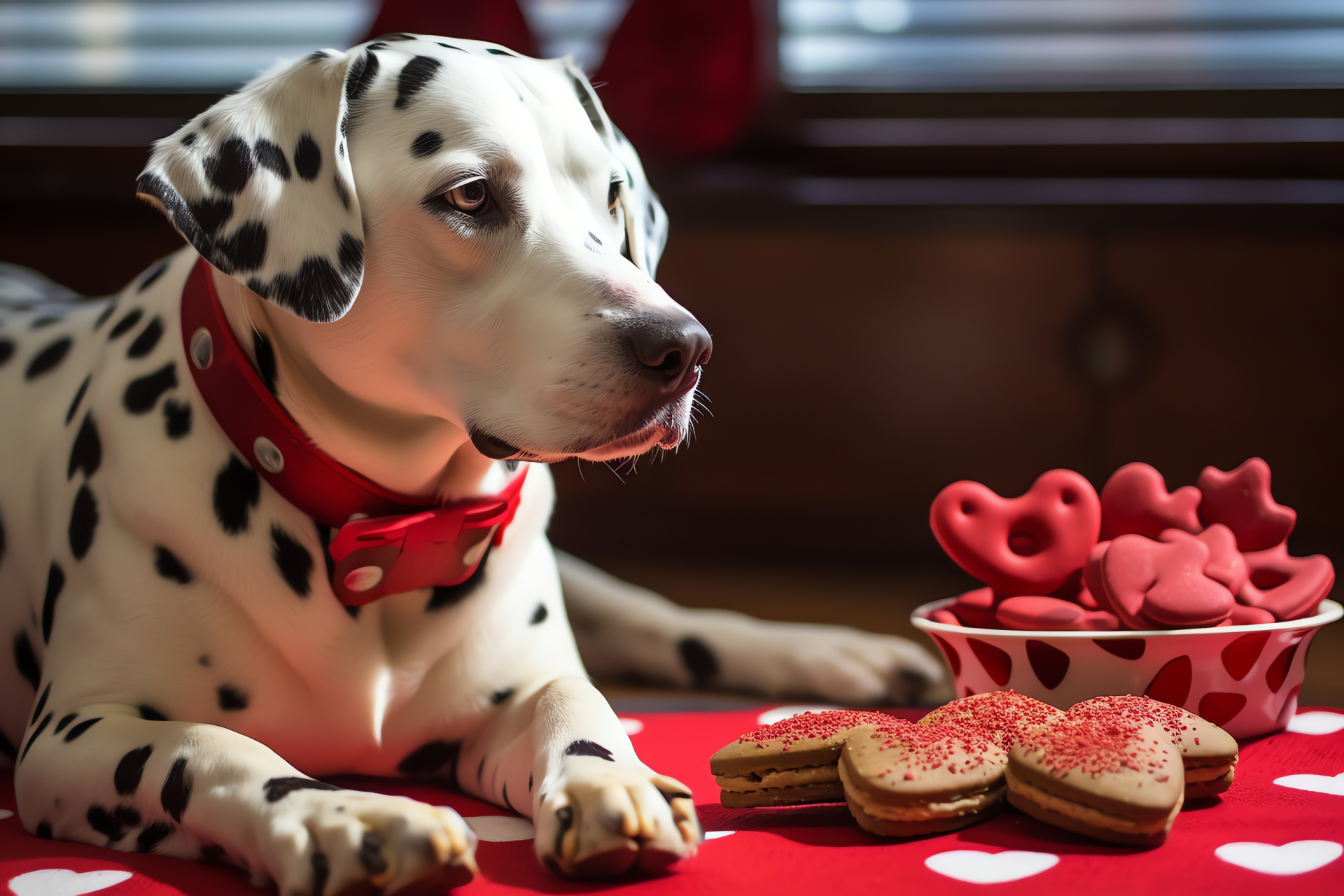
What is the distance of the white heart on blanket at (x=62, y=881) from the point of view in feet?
2.94

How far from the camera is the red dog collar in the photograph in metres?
1.04

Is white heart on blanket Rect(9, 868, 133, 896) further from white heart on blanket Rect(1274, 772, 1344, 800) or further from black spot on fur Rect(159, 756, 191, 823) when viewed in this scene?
white heart on blanket Rect(1274, 772, 1344, 800)

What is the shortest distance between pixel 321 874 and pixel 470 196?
0.58 m

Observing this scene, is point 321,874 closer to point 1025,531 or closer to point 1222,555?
point 1025,531

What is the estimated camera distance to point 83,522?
1.13m

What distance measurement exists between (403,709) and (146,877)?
0.94 ft

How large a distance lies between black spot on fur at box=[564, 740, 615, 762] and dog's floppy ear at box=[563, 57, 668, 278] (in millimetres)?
531

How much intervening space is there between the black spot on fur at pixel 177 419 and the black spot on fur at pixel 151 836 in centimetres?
36

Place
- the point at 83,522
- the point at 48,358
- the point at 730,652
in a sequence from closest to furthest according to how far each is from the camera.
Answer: the point at 83,522, the point at 48,358, the point at 730,652

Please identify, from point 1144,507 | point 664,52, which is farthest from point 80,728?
point 664,52

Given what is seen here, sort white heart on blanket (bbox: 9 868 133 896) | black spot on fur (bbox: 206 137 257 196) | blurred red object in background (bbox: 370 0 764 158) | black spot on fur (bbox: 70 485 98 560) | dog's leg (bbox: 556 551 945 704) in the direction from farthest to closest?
blurred red object in background (bbox: 370 0 764 158) < dog's leg (bbox: 556 551 945 704) < black spot on fur (bbox: 70 485 98 560) < black spot on fur (bbox: 206 137 257 196) < white heart on blanket (bbox: 9 868 133 896)

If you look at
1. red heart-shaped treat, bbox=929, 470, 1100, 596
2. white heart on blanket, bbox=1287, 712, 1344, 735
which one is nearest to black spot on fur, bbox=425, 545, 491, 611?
red heart-shaped treat, bbox=929, 470, 1100, 596

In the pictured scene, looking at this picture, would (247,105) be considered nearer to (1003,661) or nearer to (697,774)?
(697,774)

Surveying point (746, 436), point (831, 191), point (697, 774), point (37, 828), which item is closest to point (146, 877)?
point (37, 828)
